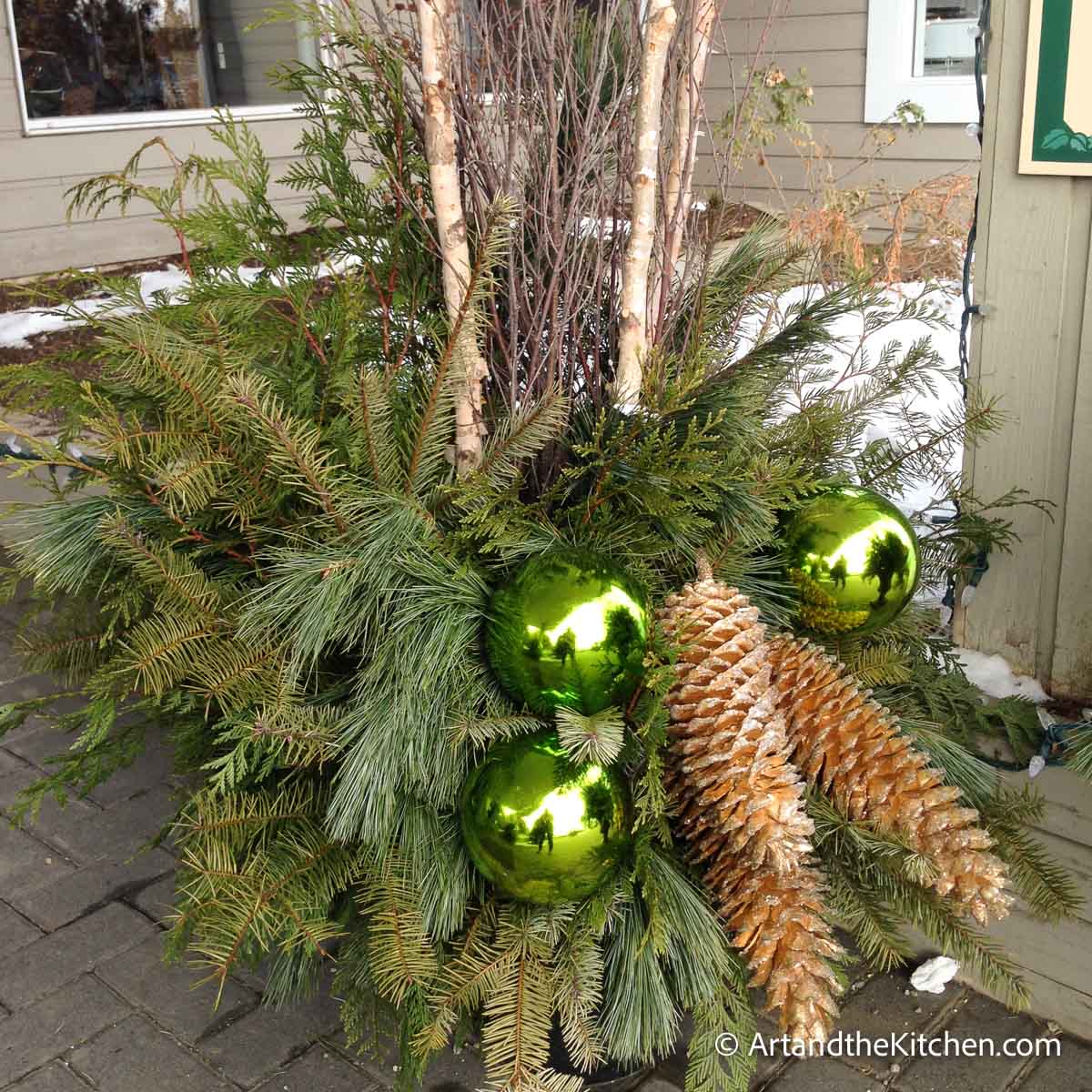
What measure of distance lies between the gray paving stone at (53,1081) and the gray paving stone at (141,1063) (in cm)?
2

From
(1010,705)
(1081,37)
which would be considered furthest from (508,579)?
(1081,37)

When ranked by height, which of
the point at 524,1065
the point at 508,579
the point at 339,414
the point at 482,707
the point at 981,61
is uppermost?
the point at 981,61

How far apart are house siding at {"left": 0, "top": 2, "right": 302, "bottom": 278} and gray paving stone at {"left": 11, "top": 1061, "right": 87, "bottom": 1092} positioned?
18.5 feet

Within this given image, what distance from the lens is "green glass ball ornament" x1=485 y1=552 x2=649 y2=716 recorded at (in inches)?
65.1

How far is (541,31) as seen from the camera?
1.84 m

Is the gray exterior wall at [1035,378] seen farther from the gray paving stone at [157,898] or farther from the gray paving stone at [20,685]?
the gray paving stone at [20,685]

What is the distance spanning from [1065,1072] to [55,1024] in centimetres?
192

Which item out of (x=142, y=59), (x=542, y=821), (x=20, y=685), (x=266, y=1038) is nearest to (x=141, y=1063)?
(x=266, y=1038)

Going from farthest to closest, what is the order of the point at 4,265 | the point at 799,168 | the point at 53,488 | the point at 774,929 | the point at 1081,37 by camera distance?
the point at 799,168
the point at 4,265
the point at 53,488
the point at 1081,37
the point at 774,929

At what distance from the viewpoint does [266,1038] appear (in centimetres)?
225

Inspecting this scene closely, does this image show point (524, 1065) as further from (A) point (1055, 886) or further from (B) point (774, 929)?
(A) point (1055, 886)

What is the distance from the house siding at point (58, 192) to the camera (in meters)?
6.89

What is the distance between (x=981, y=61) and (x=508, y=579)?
1349 millimetres

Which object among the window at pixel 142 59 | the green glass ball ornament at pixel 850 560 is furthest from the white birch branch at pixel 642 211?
the window at pixel 142 59
